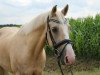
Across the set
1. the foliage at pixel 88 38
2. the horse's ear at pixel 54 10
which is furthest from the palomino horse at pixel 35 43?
the foliage at pixel 88 38

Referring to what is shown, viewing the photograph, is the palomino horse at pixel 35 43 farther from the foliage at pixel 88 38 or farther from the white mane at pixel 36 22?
the foliage at pixel 88 38

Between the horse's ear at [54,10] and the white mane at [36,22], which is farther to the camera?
the white mane at [36,22]

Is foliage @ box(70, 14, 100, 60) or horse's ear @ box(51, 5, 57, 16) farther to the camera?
foliage @ box(70, 14, 100, 60)

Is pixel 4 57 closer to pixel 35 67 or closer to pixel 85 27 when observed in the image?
pixel 35 67

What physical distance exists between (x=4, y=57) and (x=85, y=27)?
7.94 metres

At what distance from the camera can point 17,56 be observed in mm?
6164

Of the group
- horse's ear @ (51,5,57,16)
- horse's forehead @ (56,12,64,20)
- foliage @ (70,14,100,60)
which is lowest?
foliage @ (70,14,100,60)

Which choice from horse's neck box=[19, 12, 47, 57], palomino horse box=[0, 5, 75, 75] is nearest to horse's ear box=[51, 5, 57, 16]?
palomino horse box=[0, 5, 75, 75]

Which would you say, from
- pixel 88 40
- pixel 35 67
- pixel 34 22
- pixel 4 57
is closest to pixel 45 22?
pixel 34 22

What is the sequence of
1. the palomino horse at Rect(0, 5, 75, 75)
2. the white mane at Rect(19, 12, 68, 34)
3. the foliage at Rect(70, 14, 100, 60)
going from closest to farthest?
the palomino horse at Rect(0, 5, 75, 75) < the white mane at Rect(19, 12, 68, 34) < the foliage at Rect(70, 14, 100, 60)

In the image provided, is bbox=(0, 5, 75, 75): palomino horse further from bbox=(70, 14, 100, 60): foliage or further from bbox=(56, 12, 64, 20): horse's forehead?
bbox=(70, 14, 100, 60): foliage

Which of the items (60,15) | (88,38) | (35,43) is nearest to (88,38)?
(88,38)

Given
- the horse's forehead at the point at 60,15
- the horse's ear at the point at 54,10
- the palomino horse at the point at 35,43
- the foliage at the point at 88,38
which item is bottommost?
the foliage at the point at 88,38

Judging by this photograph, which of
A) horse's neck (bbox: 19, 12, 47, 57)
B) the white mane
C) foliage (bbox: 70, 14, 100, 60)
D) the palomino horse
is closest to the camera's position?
the palomino horse
